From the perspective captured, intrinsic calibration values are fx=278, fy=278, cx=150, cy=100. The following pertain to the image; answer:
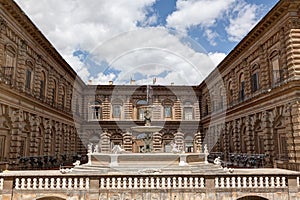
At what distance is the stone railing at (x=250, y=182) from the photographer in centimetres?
1153

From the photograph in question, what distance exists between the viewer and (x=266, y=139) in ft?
64.4

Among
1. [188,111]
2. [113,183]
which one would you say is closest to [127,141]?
[188,111]

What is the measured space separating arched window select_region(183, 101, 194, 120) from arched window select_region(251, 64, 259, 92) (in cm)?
1708

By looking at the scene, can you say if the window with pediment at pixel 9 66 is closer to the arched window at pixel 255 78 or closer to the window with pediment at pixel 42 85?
the window with pediment at pixel 42 85

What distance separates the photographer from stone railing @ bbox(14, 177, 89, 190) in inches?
444

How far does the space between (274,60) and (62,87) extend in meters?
21.0

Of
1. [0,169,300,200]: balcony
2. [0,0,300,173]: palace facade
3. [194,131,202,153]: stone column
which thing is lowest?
[0,169,300,200]: balcony

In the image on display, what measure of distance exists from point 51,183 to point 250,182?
26.8ft

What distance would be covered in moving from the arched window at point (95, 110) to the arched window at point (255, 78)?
21842 mm

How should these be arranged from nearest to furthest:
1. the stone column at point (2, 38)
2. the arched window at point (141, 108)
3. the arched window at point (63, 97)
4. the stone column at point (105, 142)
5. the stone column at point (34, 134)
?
the stone column at point (2, 38)
the stone column at point (34, 134)
the arched window at point (63, 97)
the stone column at point (105, 142)
the arched window at point (141, 108)

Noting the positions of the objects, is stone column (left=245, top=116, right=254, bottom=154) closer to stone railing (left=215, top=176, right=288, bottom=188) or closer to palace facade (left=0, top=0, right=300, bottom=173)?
palace facade (left=0, top=0, right=300, bottom=173)

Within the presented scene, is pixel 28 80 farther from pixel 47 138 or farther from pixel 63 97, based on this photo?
pixel 63 97

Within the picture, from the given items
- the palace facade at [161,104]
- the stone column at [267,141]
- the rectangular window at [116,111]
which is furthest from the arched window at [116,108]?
the stone column at [267,141]

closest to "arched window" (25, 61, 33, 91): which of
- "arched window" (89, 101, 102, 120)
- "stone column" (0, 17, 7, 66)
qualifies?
"stone column" (0, 17, 7, 66)
